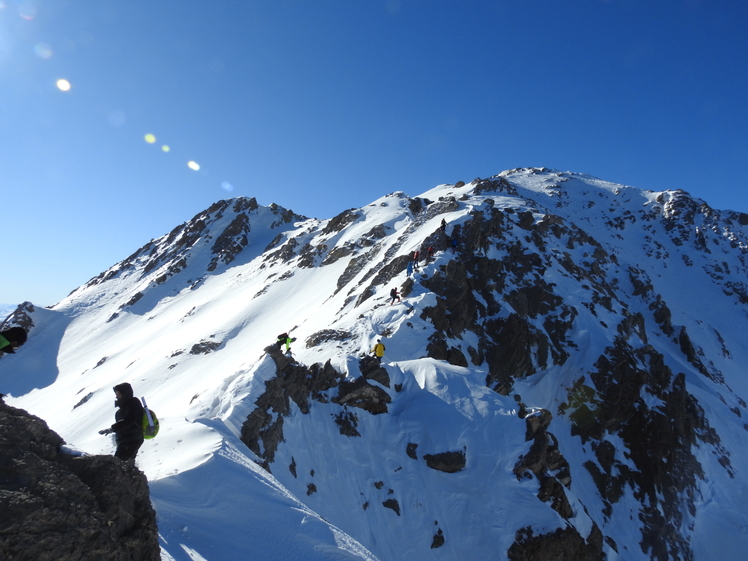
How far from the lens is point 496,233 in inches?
1490

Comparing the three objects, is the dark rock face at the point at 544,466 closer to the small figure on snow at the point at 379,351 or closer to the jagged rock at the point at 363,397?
the jagged rock at the point at 363,397

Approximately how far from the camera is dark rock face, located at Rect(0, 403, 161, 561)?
3533 mm

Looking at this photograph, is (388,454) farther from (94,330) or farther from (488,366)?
(94,330)

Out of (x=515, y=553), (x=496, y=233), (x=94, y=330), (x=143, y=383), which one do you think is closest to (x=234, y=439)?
(x=515, y=553)

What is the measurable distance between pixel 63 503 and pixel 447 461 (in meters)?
13.9

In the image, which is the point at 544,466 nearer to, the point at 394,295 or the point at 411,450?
the point at 411,450

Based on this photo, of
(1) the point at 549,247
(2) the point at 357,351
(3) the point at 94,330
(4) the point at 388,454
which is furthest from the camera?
(3) the point at 94,330

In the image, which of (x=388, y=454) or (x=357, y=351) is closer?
(x=388, y=454)

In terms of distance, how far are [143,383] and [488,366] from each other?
92.7 ft

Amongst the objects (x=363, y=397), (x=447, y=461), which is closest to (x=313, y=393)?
(x=363, y=397)

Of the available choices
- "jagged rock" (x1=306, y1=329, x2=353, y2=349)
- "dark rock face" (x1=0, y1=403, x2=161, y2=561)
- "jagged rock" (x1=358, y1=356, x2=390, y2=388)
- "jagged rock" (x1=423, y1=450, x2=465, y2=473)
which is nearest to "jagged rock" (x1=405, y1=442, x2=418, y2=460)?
"jagged rock" (x1=423, y1=450, x2=465, y2=473)

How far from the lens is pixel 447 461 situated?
15250 mm

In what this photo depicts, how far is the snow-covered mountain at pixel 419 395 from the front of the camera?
12.7 metres

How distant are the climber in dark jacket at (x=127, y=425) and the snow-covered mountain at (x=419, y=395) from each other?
1.24m
